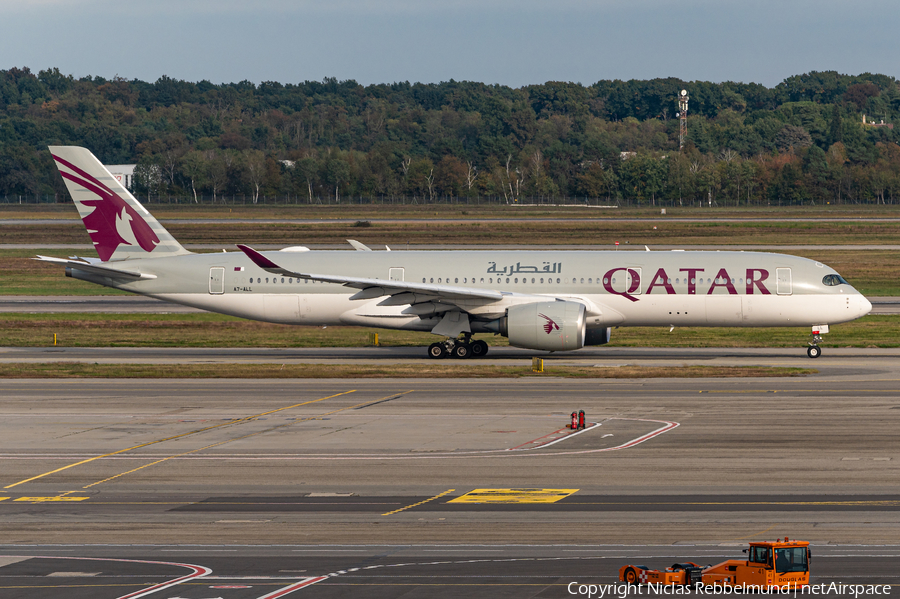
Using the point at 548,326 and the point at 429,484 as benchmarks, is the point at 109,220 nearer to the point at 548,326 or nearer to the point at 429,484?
the point at 548,326

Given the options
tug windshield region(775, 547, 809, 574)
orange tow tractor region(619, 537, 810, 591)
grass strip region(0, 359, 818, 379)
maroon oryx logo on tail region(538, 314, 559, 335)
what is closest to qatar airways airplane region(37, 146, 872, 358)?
maroon oryx logo on tail region(538, 314, 559, 335)

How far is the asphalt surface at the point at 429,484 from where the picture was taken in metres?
16.0

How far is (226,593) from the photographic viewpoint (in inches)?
578

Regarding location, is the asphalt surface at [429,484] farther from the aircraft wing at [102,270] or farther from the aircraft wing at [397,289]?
the aircraft wing at [102,270]

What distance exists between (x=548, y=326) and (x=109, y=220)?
20464mm

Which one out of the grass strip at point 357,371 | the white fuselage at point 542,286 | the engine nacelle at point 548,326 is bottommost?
the grass strip at point 357,371

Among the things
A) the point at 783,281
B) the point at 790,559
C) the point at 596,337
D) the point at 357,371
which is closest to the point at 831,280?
the point at 783,281

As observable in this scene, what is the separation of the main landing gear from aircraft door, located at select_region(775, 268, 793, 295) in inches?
491

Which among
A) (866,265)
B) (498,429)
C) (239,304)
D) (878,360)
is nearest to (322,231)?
(866,265)

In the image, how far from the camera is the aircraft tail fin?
45.5 m

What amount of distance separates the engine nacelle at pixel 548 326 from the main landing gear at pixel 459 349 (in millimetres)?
2703

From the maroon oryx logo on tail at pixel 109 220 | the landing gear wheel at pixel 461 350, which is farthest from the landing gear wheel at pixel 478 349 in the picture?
the maroon oryx logo on tail at pixel 109 220

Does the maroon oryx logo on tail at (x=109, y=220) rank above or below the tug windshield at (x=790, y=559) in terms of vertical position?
above

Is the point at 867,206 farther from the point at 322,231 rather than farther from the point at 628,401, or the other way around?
the point at 628,401
